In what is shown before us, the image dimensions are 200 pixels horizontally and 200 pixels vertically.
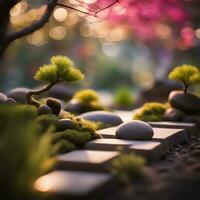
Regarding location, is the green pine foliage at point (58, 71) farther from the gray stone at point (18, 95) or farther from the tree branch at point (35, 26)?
the gray stone at point (18, 95)

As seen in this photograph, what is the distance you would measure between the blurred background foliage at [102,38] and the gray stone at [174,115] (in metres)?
2.25

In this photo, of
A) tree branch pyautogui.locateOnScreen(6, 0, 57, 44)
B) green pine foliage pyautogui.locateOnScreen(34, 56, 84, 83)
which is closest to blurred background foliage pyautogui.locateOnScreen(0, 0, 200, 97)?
tree branch pyautogui.locateOnScreen(6, 0, 57, 44)

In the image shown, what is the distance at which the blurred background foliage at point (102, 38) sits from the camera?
14.3 meters

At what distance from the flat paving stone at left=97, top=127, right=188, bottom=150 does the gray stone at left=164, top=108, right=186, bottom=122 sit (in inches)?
47.9

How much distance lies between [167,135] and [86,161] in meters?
2.15

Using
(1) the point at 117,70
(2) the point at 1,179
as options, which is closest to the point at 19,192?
(2) the point at 1,179

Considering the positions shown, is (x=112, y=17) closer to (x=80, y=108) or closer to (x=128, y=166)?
(x=80, y=108)

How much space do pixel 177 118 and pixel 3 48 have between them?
145 inches

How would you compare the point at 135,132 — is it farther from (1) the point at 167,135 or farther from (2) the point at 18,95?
(2) the point at 18,95

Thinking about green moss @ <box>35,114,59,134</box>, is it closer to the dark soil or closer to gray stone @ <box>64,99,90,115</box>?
the dark soil

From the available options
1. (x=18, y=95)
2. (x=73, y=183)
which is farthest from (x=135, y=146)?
(x=18, y=95)

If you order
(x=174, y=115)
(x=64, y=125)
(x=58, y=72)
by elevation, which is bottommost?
(x=64, y=125)

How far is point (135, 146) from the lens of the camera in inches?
264

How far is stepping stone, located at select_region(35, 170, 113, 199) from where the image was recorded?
4.88 m
